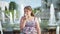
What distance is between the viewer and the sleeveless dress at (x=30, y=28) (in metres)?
1.30

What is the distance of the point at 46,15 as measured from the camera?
1317 mm

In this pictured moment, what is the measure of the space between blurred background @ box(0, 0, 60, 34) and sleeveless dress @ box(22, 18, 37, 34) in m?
0.06

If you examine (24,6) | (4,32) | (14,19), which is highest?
(24,6)

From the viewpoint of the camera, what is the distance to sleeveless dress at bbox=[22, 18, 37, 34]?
4.26 ft

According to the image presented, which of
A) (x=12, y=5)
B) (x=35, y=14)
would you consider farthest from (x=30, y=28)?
(x=12, y=5)

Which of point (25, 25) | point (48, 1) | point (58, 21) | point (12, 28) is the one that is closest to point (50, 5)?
point (48, 1)

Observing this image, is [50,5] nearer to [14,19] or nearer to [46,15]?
[46,15]

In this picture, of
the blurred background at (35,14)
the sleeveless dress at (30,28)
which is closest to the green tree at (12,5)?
the blurred background at (35,14)

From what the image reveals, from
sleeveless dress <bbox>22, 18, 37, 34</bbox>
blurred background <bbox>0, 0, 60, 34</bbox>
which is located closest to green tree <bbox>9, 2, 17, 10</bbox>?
blurred background <bbox>0, 0, 60, 34</bbox>

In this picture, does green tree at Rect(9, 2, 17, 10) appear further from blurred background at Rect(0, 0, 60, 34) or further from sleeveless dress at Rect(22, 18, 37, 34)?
sleeveless dress at Rect(22, 18, 37, 34)

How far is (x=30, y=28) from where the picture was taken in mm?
1304

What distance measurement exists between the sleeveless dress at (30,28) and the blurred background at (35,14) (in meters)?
0.06

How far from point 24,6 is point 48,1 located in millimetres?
242

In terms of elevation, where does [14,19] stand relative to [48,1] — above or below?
below
